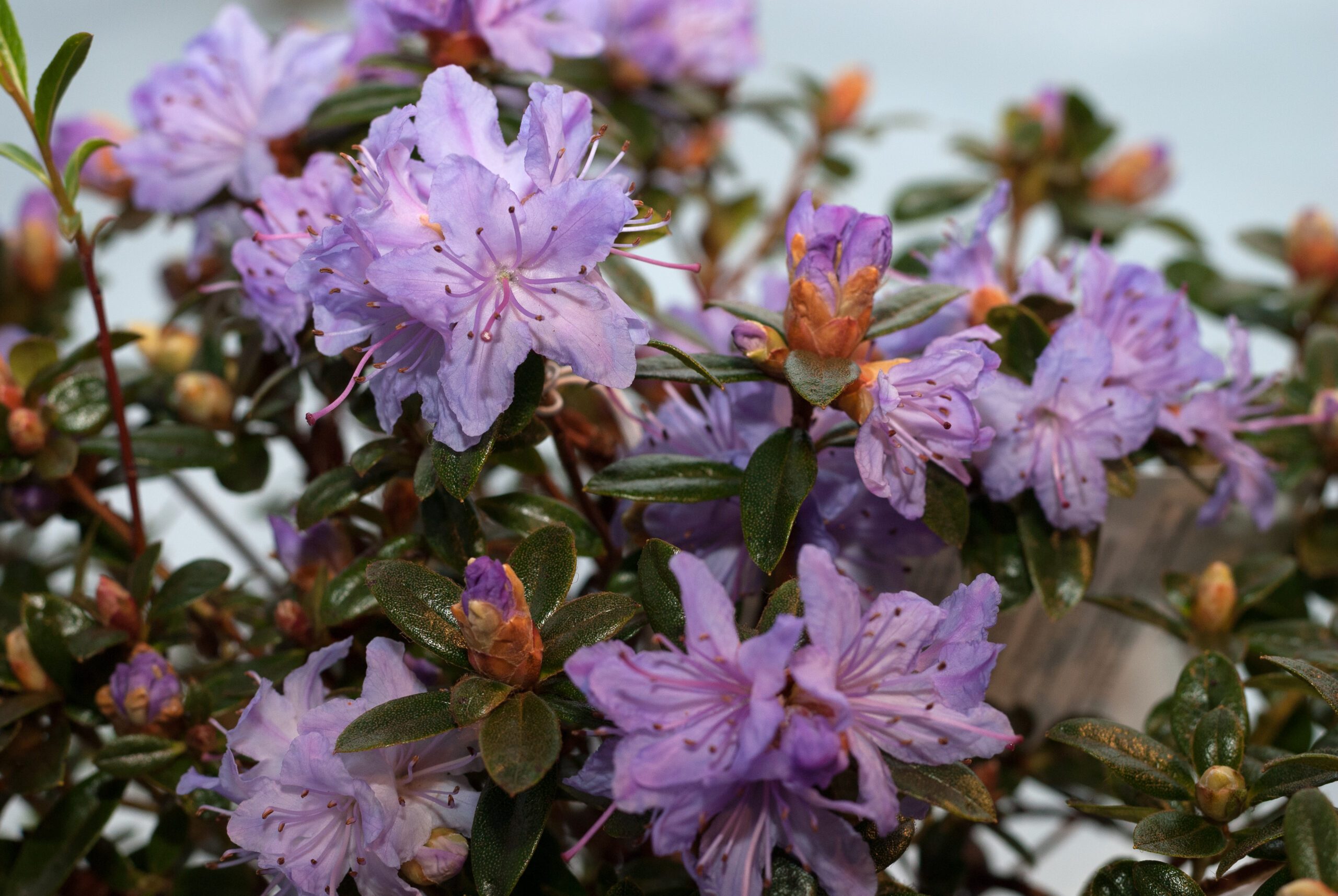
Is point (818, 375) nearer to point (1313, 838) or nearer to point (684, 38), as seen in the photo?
point (1313, 838)

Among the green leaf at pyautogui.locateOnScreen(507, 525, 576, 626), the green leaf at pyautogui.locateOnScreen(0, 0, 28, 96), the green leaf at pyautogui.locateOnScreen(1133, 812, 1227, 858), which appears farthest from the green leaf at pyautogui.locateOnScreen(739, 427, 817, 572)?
the green leaf at pyautogui.locateOnScreen(0, 0, 28, 96)

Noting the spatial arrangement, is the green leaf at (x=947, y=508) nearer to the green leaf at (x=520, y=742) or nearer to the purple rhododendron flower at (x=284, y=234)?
the green leaf at (x=520, y=742)

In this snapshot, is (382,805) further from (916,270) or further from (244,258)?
(916,270)

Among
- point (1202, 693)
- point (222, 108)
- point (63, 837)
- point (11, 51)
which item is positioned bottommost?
point (63, 837)

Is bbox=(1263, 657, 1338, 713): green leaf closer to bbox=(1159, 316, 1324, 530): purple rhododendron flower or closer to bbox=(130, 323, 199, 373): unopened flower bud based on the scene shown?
bbox=(1159, 316, 1324, 530): purple rhododendron flower

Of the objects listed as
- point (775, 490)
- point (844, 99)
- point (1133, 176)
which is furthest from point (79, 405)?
point (1133, 176)

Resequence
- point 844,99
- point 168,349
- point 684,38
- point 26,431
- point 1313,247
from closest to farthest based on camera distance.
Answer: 1. point 26,431
2. point 168,349
3. point 1313,247
4. point 684,38
5. point 844,99
